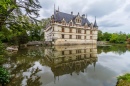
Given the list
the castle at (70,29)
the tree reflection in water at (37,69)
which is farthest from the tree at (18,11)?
the castle at (70,29)

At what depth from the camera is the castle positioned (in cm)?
4057

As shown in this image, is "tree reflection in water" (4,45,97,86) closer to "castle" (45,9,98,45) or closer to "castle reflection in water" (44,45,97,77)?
"castle reflection in water" (44,45,97,77)

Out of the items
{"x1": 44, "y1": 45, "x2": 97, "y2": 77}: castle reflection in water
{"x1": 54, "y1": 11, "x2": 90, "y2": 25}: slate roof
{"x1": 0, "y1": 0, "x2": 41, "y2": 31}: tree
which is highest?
{"x1": 54, "y1": 11, "x2": 90, "y2": 25}: slate roof

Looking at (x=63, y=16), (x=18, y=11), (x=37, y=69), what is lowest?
(x=37, y=69)

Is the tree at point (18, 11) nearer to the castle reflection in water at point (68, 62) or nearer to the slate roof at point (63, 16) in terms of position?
the castle reflection in water at point (68, 62)

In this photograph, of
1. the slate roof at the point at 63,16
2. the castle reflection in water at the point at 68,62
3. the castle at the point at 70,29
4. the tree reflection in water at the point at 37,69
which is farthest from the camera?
the slate roof at the point at 63,16

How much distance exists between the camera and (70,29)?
44969 mm

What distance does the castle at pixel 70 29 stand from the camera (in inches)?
1597

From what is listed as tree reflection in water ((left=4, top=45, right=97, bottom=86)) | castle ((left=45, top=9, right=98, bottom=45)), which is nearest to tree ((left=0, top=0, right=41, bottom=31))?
tree reflection in water ((left=4, top=45, right=97, bottom=86))

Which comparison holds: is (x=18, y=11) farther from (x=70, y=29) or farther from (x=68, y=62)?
(x=70, y=29)

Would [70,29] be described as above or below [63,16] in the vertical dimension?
below

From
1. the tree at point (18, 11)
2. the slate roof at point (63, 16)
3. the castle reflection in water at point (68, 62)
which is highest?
the slate roof at point (63, 16)

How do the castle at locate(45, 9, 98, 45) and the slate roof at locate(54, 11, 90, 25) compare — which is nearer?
the castle at locate(45, 9, 98, 45)

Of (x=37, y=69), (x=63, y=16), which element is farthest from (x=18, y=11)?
(x=63, y=16)
